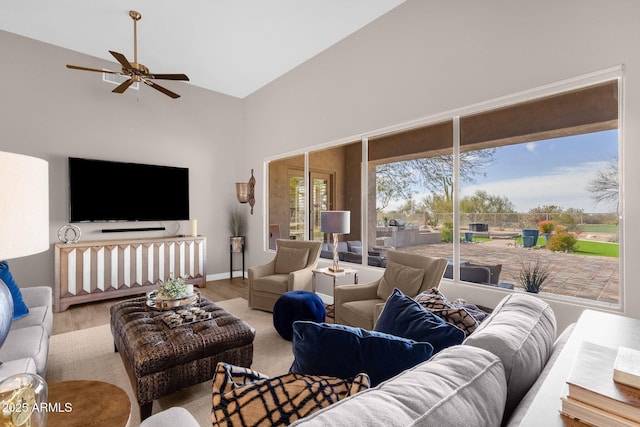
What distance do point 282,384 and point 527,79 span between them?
2856mm

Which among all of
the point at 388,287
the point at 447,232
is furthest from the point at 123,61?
the point at 447,232

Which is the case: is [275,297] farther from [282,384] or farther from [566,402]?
[566,402]

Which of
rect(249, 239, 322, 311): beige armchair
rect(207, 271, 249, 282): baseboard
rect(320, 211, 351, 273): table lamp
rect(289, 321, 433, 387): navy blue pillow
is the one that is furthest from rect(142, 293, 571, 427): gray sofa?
rect(207, 271, 249, 282): baseboard

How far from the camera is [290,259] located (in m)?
4.06

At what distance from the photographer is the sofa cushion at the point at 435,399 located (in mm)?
578

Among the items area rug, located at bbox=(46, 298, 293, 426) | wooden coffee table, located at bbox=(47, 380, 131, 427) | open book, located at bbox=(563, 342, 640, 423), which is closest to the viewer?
open book, located at bbox=(563, 342, 640, 423)

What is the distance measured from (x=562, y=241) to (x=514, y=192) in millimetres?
522

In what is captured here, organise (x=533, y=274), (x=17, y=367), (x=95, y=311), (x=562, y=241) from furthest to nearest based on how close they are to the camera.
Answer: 1. (x=95, y=311)
2. (x=533, y=274)
3. (x=562, y=241)
4. (x=17, y=367)

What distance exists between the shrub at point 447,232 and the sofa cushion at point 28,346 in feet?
10.7

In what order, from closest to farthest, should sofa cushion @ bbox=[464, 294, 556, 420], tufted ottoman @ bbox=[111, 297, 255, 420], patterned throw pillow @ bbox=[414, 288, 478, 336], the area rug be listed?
sofa cushion @ bbox=[464, 294, 556, 420] → patterned throw pillow @ bbox=[414, 288, 478, 336] → tufted ottoman @ bbox=[111, 297, 255, 420] → the area rug

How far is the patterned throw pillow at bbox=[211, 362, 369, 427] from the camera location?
689 mm

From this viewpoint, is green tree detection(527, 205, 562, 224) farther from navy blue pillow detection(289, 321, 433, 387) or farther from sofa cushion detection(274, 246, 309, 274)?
sofa cushion detection(274, 246, 309, 274)

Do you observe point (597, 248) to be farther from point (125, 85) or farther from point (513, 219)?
point (125, 85)

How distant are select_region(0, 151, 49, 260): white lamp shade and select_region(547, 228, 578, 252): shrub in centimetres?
317
